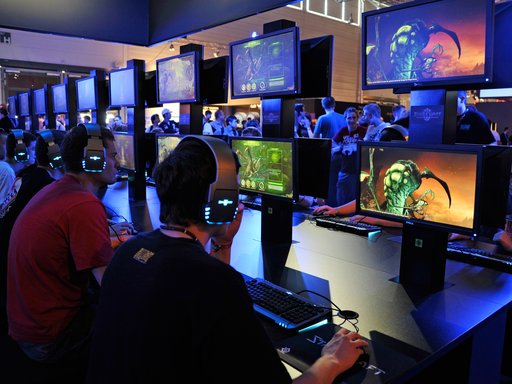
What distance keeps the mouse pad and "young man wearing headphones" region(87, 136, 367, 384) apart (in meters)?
0.05

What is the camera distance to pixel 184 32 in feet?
11.0

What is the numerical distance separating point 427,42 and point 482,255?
968 millimetres

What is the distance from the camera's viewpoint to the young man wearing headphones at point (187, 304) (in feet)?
2.69

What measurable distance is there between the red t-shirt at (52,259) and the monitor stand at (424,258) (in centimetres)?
110

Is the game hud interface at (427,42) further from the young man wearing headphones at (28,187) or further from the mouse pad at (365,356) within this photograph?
the young man wearing headphones at (28,187)

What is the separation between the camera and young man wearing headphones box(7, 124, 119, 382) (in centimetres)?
146

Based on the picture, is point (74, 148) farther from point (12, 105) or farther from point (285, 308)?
point (12, 105)

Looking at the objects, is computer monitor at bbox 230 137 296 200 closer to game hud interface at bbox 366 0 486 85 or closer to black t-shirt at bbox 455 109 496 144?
game hud interface at bbox 366 0 486 85

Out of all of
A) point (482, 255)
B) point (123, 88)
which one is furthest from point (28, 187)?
point (482, 255)

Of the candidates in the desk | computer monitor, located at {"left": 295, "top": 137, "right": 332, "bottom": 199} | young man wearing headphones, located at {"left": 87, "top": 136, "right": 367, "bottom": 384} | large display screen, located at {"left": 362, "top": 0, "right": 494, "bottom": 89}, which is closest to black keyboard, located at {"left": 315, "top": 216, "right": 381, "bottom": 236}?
the desk

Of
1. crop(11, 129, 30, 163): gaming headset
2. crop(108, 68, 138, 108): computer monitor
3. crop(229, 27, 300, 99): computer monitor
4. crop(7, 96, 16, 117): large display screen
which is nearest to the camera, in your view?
crop(229, 27, 300, 99): computer monitor

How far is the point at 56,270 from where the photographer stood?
1.48m

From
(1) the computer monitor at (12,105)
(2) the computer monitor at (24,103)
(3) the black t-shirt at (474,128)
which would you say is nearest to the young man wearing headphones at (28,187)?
(3) the black t-shirt at (474,128)

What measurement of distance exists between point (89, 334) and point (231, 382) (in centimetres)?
92
